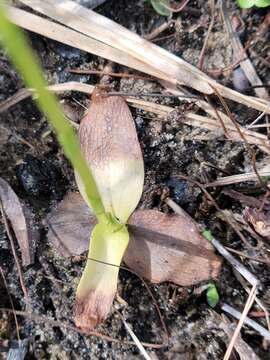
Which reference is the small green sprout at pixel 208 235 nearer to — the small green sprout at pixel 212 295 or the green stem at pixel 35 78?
the small green sprout at pixel 212 295

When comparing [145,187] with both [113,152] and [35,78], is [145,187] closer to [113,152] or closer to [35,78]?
[113,152]

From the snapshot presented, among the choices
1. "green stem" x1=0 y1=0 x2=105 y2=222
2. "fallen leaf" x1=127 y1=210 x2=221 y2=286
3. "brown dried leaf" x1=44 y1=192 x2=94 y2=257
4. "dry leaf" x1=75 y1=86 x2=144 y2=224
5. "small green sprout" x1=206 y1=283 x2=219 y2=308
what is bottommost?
"small green sprout" x1=206 y1=283 x2=219 y2=308

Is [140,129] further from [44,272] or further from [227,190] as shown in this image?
[44,272]

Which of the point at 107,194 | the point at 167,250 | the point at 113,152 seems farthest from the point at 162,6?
the point at 167,250

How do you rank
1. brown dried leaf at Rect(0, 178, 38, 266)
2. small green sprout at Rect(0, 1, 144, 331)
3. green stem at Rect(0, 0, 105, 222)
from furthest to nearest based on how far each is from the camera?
brown dried leaf at Rect(0, 178, 38, 266)
small green sprout at Rect(0, 1, 144, 331)
green stem at Rect(0, 0, 105, 222)

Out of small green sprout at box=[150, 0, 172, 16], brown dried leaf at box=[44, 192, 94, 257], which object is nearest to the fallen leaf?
brown dried leaf at box=[44, 192, 94, 257]

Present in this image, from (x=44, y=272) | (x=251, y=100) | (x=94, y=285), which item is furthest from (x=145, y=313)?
(x=251, y=100)

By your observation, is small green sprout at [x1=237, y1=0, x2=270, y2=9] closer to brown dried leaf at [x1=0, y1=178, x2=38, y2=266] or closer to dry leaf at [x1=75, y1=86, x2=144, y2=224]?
dry leaf at [x1=75, y1=86, x2=144, y2=224]
